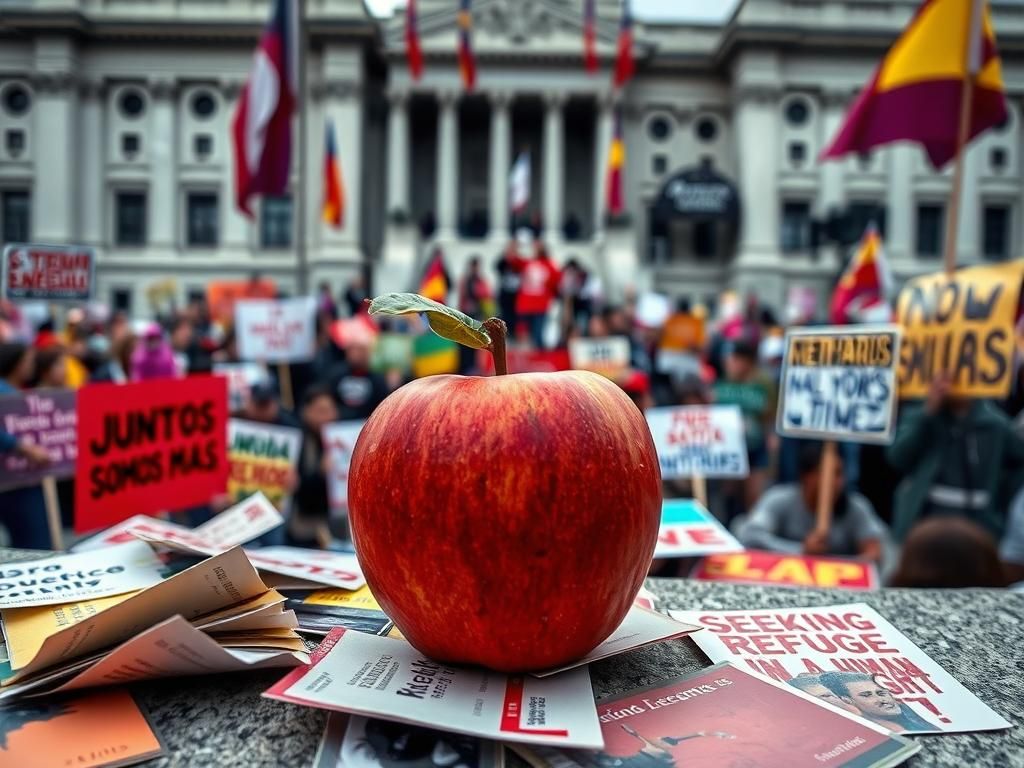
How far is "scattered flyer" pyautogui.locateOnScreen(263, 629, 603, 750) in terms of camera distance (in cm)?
106

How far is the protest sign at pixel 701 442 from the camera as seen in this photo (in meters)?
4.82

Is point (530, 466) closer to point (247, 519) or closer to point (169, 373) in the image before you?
point (247, 519)

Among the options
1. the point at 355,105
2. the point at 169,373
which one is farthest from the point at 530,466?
the point at 355,105

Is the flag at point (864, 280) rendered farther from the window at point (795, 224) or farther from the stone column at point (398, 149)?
the stone column at point (398, 149)

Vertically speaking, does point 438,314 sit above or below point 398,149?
below

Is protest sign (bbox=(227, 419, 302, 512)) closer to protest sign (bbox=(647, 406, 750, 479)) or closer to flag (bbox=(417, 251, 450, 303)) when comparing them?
protest sign (bbox=(647, 406, 750, 479))

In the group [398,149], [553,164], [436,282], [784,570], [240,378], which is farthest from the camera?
[553,164]

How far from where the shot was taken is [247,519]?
2.25 m

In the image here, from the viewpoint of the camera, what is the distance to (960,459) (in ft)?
15.5

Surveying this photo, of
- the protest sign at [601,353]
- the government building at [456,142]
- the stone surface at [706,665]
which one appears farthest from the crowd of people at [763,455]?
Answer: the government building at [456,142]

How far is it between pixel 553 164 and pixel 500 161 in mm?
2401

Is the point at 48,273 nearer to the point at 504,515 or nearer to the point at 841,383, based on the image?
the point at 841,383

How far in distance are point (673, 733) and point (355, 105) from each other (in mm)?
35506

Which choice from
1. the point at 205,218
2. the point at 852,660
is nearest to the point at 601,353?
the point at 852,660
